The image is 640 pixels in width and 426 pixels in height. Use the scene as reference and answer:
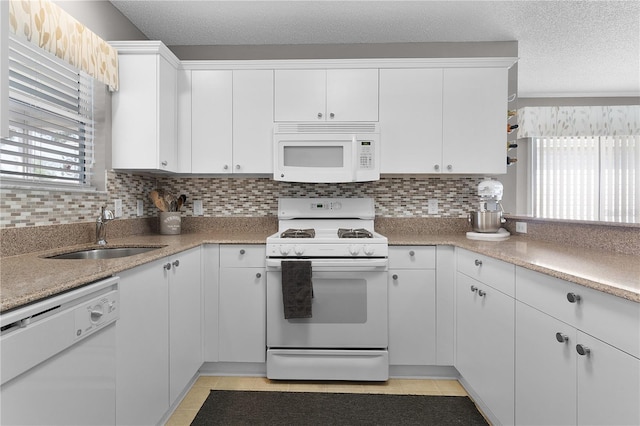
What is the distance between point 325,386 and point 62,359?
1586 mm

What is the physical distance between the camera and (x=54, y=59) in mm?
1877

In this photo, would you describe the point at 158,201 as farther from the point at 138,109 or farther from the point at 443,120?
the point at 443,120

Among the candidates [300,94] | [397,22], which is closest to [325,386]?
[300,94]

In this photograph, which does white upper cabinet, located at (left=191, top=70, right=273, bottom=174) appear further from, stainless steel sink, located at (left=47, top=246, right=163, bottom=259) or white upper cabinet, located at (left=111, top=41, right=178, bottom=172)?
stainless steel sink, located at (left=47, top=246, right=163, bottom=259)

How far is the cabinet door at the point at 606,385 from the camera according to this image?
0.93 m

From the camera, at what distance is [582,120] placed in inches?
193

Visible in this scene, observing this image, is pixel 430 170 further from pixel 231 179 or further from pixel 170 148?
pixel 170 148

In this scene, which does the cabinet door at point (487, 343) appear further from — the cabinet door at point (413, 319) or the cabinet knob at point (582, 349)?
the cabinet knob at point (582, 349)

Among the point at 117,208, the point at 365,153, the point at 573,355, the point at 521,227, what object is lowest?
the point at 573,355

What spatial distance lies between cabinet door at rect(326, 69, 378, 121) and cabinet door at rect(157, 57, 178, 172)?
1.11 meters

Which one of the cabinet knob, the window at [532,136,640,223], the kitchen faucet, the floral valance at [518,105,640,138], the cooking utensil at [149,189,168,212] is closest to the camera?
the cabinet knob

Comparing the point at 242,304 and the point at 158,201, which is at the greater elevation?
the point at 158,201

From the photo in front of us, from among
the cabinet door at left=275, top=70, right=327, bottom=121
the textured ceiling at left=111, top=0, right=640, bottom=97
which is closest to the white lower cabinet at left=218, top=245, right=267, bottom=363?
the cabinet door at left=275, top=70, right=327, bottom=121

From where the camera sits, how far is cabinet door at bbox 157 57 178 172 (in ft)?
7.58
